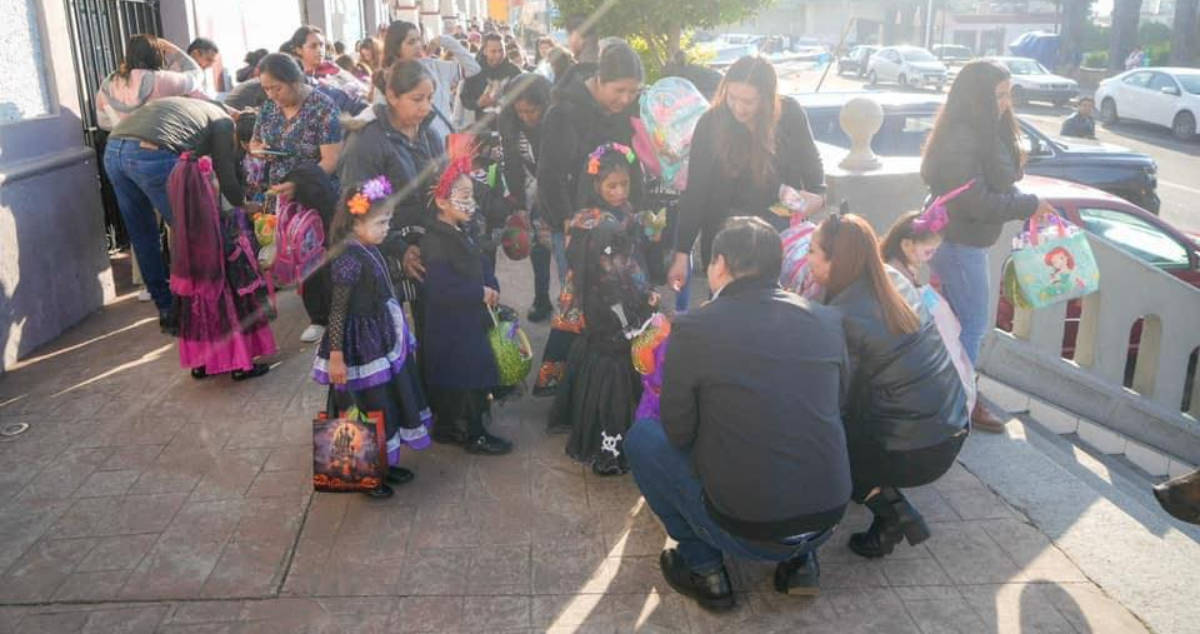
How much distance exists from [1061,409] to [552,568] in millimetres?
4565

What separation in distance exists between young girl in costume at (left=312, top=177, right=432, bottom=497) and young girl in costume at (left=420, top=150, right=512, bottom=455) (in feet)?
0.85

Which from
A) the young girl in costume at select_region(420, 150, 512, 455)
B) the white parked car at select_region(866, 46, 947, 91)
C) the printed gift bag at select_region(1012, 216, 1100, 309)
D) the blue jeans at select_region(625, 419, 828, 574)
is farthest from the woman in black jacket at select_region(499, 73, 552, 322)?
the white parked car at select_region(866, 46, 947, 91)

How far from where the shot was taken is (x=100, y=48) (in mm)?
7434

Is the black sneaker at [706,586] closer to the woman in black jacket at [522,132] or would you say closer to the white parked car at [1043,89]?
the woman in black jacket at [522,132]

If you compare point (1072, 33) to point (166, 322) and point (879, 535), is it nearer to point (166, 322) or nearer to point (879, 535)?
point (166, 322)

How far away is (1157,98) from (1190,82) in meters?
0.68

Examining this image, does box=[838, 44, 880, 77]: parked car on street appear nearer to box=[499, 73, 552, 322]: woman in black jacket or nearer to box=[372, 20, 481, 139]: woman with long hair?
box=[372, 20, 481, 139]: woman with long hair

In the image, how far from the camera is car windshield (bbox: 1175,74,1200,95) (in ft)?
68.0

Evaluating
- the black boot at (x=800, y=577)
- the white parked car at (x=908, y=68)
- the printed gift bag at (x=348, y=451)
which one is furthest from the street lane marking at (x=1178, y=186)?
the white parked car at (x=908, y=68)

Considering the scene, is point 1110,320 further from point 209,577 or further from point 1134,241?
point 209,577

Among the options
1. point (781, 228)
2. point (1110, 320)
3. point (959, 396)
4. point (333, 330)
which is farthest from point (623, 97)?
point (1110, 320)

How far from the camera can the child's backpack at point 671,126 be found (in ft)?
17.6

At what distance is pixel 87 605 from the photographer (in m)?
3.56

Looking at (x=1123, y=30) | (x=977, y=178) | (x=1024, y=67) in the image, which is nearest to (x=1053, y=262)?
(x=977, y=178)
